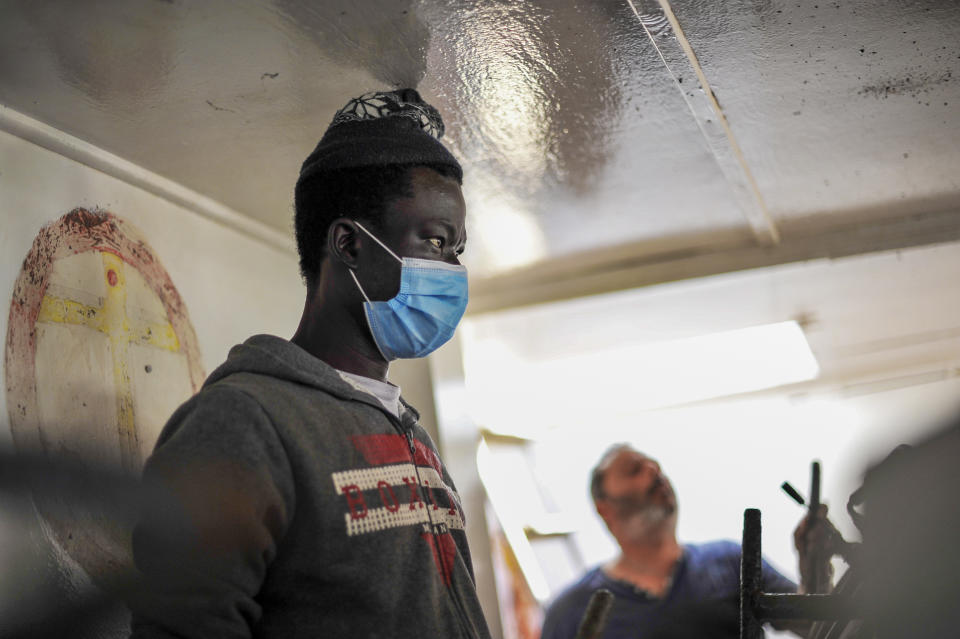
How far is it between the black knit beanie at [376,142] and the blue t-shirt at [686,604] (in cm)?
225

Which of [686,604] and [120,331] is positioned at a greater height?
[120,331]

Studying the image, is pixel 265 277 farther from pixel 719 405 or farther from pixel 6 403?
pixel 719 405

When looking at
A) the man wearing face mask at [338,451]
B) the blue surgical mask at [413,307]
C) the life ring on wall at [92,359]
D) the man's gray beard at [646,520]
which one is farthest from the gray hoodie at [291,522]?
the man's gray beard at [646,520]

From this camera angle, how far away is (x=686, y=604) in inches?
141

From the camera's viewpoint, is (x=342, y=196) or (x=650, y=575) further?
(x=650, y=575)

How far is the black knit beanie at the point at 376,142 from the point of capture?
5.55 feet

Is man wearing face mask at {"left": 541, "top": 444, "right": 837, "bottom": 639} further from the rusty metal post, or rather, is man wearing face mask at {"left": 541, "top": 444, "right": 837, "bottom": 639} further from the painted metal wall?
the painted metal wall

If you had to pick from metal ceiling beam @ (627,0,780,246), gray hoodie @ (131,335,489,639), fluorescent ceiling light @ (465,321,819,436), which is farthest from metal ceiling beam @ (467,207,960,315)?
gray hoodie @ (131,335,489,639)

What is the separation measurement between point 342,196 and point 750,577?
96 cm

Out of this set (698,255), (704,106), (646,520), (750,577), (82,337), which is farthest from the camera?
(646,520)

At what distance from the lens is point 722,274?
3340 millimetres

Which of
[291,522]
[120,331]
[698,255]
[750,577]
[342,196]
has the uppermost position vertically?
[698,255]

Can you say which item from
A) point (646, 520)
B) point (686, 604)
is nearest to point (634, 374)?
point (646, 520)

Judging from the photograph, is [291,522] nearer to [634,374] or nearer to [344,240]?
[344,240]
